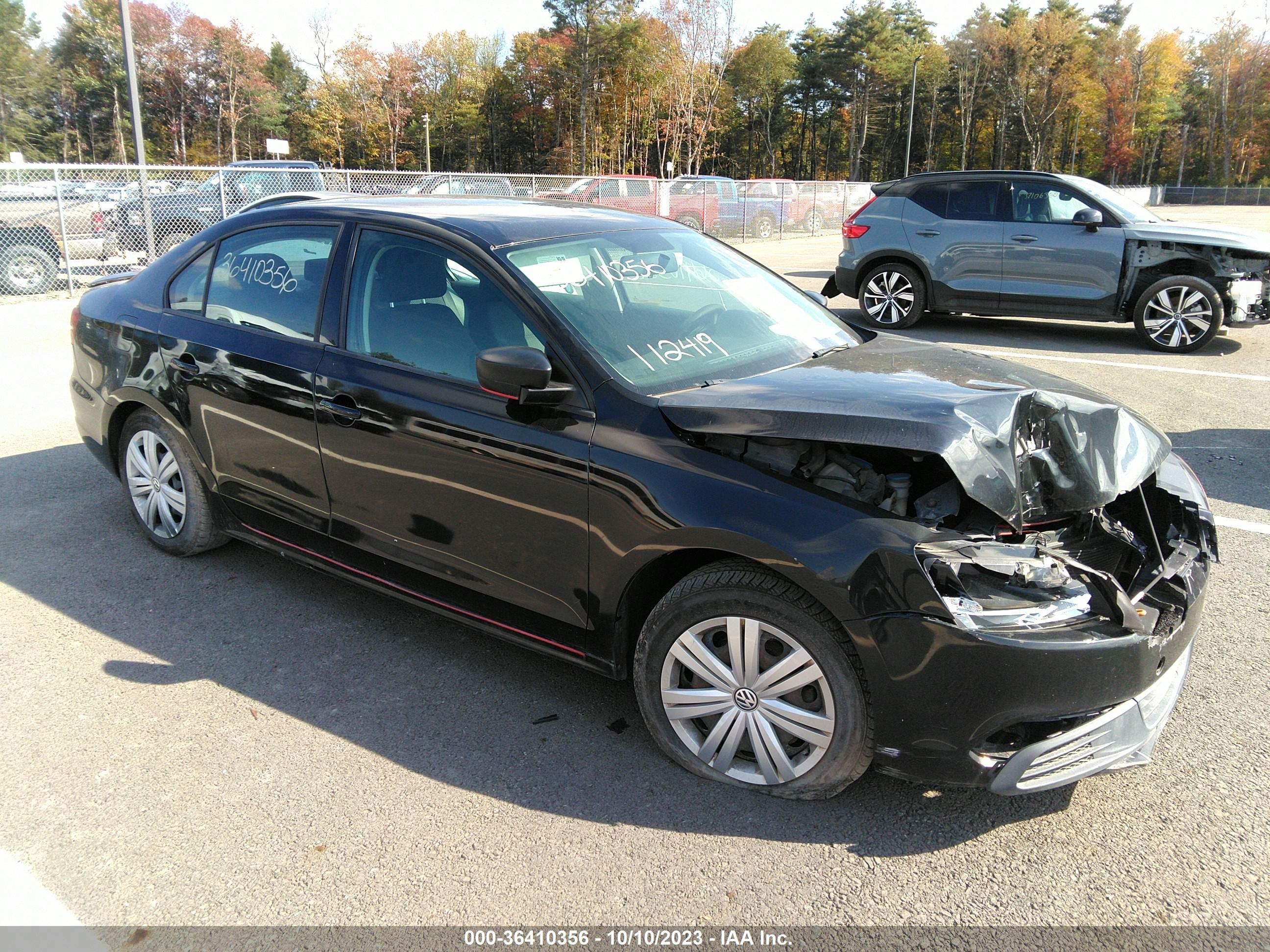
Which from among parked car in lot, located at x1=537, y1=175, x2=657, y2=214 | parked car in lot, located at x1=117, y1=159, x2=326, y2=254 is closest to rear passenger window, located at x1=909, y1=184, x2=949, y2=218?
parked car in lot, located at x1=117, y1=159, x2=326, y2=254

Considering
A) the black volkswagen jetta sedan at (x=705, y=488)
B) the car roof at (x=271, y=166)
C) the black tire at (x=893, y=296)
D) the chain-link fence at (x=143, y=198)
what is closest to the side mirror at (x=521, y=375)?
the black volkswagen jetta sedan at (x=705, y=488)

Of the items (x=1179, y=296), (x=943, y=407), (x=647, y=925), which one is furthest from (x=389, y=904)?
(x=1179, y=296)

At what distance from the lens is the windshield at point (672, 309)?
3090mm

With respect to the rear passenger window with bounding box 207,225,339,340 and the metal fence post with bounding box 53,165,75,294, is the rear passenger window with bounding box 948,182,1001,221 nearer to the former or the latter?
the rear passenger window with bounding box 207,225,339,340

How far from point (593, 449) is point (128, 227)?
50.5ft

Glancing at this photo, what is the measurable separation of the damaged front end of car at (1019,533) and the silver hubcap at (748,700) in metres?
0.24

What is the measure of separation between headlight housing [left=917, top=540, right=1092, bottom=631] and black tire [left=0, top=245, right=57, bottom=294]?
48.4ft

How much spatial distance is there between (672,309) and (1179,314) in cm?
843

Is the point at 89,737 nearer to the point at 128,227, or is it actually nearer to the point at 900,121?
the point at 128,227

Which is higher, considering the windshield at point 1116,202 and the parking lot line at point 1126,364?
the windshield at point 1116,202

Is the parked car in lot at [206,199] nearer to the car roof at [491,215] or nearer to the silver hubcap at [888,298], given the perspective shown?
the silver hubcap at [888,298]

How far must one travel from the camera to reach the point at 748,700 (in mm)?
2666

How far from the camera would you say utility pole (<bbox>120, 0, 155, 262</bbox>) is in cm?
1484

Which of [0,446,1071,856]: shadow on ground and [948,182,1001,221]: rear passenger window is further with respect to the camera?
[948,182,1001,221]: rear passenger window
